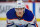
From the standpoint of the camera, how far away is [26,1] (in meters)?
1.71

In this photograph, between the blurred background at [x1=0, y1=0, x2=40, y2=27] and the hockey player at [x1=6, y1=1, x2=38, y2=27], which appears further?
the blurred background at [x1=0, y1=0, x2=40, y2=27]

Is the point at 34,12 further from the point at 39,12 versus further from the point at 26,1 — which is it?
the point at 26,1

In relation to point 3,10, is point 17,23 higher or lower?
lower

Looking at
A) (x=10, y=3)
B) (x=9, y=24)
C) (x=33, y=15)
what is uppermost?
(x=10, y=3)

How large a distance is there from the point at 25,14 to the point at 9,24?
27cm

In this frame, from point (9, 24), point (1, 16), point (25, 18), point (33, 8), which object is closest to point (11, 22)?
point (9, 24)

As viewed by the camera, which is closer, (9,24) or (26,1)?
(9,24)

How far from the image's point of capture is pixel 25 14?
1579mm

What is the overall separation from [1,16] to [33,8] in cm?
54

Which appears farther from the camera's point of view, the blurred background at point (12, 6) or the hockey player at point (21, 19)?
the blurred background at point (12, 6)

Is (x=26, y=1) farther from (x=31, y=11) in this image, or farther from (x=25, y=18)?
(x=25, y=18)

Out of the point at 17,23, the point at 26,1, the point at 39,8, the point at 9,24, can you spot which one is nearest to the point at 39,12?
the point at 39,8

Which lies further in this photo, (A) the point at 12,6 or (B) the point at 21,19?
(A) the point at 12,6

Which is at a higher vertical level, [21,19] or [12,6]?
[12,6]
